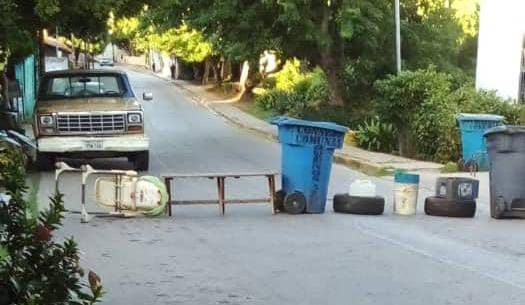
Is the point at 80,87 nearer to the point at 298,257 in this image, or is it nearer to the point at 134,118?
the point at 134,118

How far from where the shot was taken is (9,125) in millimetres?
4145

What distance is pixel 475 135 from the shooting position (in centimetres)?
1673

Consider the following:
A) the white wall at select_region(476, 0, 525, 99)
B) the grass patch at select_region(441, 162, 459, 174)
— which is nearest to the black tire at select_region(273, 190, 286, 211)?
the grass patch at select_region(441, 162, 459, 174)

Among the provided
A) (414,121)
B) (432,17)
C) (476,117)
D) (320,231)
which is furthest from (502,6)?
(320,231)

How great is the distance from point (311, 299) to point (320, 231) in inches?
130

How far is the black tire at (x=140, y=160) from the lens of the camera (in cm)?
1587

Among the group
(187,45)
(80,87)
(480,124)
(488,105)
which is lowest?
(480,124)

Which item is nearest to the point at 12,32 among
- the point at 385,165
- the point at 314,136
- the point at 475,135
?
the point at 314,136

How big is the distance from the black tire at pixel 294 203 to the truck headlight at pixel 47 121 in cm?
560

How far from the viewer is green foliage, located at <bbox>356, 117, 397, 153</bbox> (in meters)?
21.3

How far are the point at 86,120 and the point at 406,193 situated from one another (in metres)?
6.34

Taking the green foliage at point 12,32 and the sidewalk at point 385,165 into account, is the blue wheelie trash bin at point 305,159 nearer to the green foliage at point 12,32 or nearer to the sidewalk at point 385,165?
the sidewalk at point 385,165

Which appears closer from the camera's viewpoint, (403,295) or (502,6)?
(403,295)

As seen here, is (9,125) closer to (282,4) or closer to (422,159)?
(422,159)
